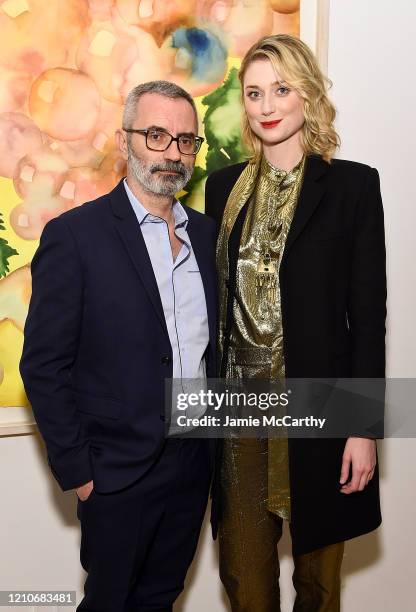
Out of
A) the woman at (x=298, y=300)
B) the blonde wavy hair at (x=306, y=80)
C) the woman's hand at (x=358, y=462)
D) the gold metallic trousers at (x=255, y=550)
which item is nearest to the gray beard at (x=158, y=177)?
the woman at (x=298, y=300)

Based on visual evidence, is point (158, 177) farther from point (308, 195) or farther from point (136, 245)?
point (308, 195)

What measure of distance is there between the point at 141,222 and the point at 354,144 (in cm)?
109

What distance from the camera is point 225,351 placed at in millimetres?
2232

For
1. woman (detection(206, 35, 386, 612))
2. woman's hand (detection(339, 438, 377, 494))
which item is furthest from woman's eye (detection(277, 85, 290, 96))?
woman's hand (detection(339, 438, 377, 494))

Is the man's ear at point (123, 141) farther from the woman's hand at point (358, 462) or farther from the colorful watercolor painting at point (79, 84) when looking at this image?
the woman's hand at point (358, 462)

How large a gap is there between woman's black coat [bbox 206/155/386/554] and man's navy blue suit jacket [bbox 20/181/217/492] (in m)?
0.37

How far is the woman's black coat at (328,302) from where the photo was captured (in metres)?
2.16

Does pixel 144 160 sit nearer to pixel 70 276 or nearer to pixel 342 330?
pixel 70 276

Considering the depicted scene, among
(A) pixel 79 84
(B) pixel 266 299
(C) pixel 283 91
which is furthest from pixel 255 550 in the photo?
(A) pixel 79 84

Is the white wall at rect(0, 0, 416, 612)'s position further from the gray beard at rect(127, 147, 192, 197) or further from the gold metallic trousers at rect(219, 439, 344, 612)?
the gray beard at rect(127, 147, 192, 197)

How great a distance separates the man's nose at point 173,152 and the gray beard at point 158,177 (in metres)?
0.01

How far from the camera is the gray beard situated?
207 cm

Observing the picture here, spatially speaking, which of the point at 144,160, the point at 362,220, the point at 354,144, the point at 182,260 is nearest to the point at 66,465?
the point at 182,260

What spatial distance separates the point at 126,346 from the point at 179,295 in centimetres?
23
